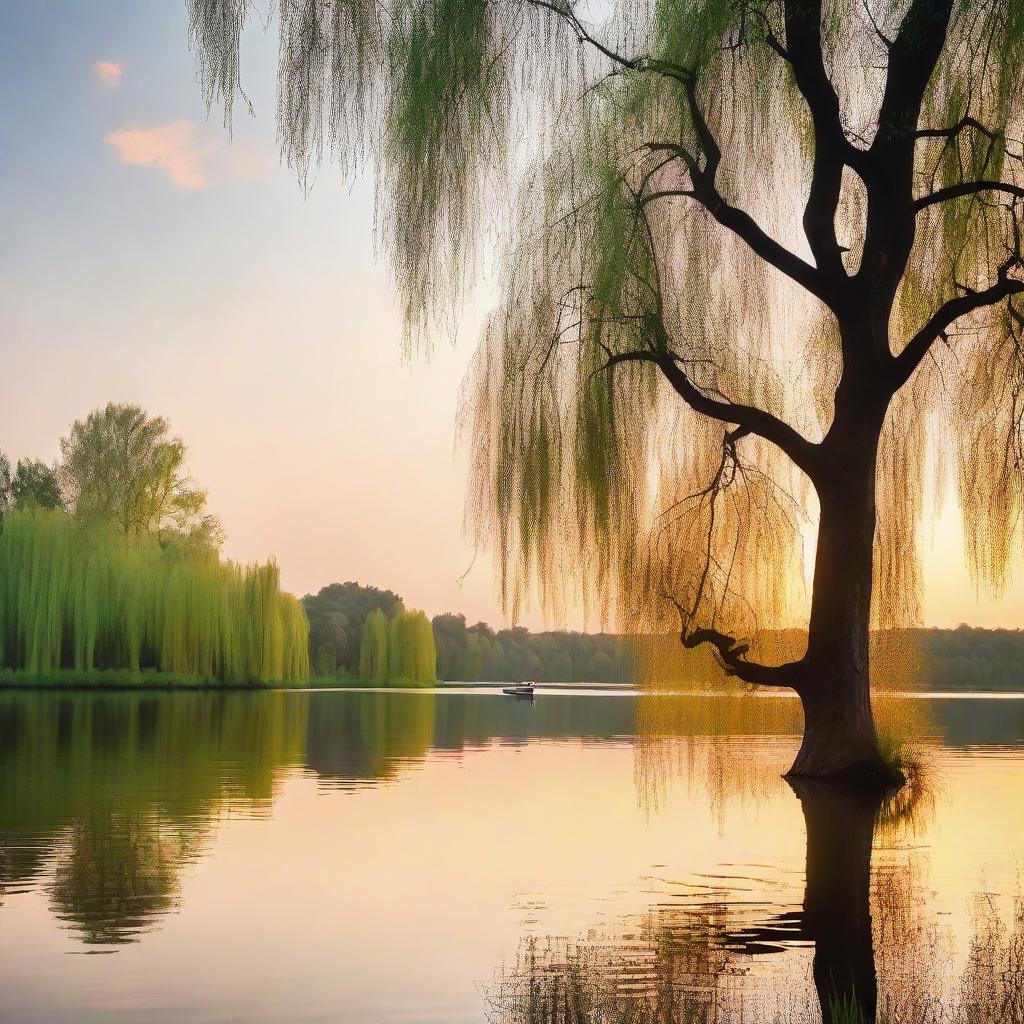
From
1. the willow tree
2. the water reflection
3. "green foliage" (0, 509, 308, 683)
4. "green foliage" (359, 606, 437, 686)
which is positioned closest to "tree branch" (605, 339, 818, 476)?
the willow tree

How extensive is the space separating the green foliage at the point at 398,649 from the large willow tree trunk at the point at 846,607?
50179 millimetres

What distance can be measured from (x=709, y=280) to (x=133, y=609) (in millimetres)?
32128

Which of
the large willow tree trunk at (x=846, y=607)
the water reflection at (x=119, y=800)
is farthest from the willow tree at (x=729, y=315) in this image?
the water reflection at (x=119, y=800)

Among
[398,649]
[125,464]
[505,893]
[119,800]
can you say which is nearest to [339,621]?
[398,649]

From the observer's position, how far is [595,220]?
1079cm

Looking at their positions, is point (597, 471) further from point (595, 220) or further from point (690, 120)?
point (690, 120)

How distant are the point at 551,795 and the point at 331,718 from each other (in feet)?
53.3

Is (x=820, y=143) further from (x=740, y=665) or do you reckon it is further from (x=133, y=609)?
(x=133, y=609)

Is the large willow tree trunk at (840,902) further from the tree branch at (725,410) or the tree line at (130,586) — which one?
the tree line at (130,586)

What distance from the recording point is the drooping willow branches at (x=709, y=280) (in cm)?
1058

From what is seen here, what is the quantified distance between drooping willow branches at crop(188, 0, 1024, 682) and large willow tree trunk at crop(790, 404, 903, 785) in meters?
0.31

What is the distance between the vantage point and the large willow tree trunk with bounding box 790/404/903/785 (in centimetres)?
1077

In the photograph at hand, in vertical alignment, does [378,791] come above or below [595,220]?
below

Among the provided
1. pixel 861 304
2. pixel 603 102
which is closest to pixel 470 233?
pixel 603 102
